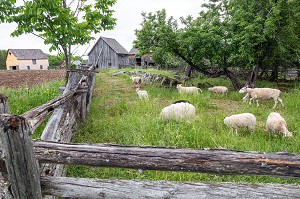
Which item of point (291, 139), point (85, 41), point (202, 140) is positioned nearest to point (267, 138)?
point (291, 139)

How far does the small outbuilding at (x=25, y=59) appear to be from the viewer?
57.6 meters

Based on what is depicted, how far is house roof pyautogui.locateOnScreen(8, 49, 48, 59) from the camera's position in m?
57.8

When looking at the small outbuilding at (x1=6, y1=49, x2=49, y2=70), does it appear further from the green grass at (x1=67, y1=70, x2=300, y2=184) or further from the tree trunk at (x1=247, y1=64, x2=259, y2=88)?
the green grass at (x1=67, y1=70, x2=300, y2=184)

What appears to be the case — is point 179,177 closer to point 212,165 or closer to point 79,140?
point 212,165

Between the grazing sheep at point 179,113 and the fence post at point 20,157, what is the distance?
4172 millimetres

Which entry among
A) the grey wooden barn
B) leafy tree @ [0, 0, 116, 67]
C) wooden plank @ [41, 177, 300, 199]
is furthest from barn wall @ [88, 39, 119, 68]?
wooden plank @ [41, 177, 300, 199]

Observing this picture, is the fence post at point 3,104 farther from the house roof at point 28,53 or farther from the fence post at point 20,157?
the house roof at point 28,53

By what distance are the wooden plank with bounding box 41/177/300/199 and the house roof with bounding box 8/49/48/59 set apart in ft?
214

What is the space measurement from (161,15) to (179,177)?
1239 cm

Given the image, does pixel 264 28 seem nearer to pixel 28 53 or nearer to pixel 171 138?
pixel 171 138

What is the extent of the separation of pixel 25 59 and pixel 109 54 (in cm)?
3154

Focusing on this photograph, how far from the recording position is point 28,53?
6016cm

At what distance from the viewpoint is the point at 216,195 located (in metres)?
1.78

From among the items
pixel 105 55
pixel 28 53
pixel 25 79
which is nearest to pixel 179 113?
pixel 25 79
